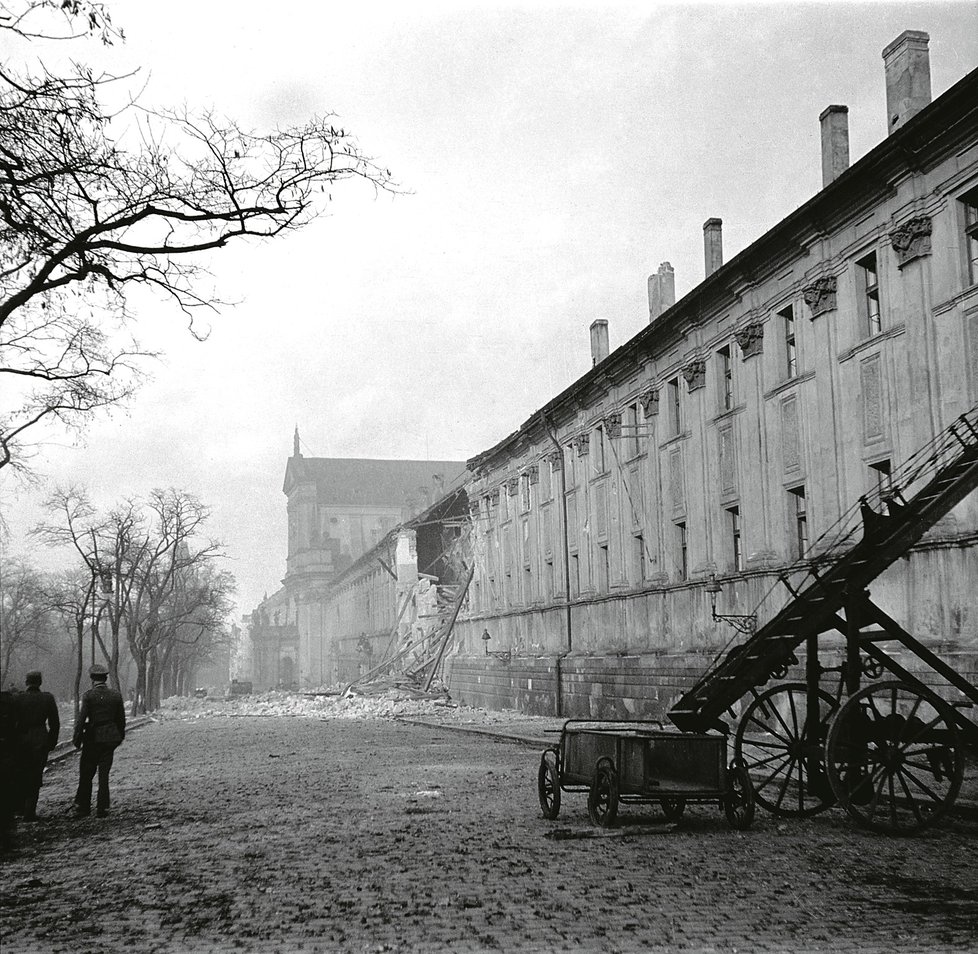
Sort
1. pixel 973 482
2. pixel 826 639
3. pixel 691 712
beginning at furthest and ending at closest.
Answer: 1. pixel 826 639
2. pixel 691 712
3. pixel 973 482

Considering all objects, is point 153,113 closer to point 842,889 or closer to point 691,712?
point 691,712

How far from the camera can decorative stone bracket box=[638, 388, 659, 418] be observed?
101ft

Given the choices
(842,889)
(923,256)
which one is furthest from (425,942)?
(923,256)

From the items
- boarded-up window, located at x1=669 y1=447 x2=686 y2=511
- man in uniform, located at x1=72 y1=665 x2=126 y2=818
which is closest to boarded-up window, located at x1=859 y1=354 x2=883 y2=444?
boarded-up window, located at x1=669 y1=447 x2=686 y2=511

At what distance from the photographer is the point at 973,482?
1141 centimetres

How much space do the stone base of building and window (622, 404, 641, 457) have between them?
5783 mm

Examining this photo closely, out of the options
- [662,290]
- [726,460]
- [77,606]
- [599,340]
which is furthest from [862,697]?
[77,606]

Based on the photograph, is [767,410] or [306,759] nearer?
[306,759]

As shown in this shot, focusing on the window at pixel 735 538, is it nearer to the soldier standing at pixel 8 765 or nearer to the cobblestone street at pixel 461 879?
the cobblestone street at pixel 461 879

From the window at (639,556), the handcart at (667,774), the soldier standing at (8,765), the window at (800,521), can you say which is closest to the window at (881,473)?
the window at (800,521)

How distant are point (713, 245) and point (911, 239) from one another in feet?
34.9

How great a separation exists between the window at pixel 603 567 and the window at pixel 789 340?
11.5 metres

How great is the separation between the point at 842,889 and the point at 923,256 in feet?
44.3

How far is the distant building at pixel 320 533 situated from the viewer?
401 ft
